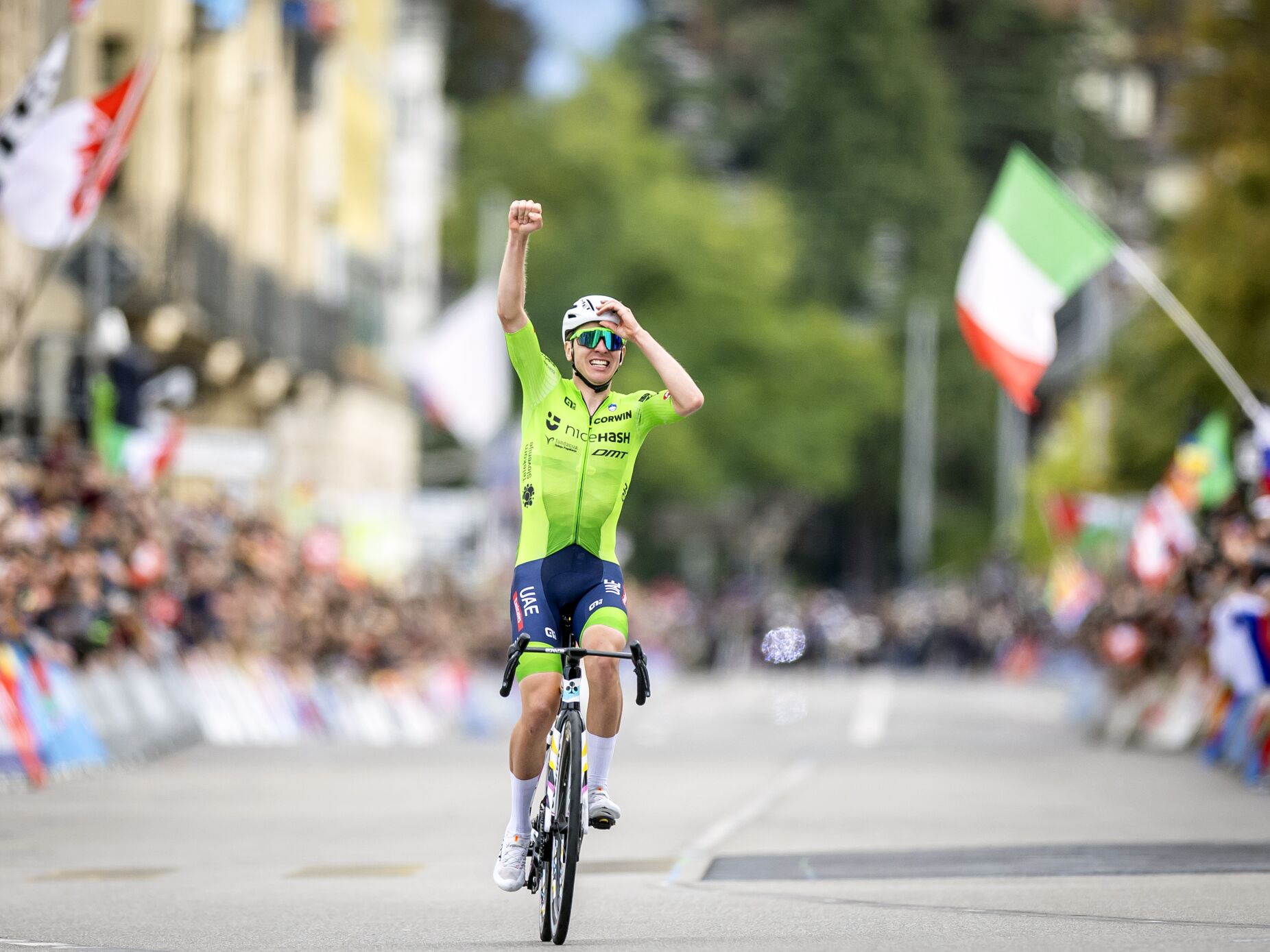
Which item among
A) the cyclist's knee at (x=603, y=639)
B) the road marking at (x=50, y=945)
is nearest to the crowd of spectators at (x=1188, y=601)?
the cyclist's knee at (x=603, y=639)

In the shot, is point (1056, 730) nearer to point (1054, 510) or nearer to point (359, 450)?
point (1054, 510)

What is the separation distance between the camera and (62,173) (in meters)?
21.5

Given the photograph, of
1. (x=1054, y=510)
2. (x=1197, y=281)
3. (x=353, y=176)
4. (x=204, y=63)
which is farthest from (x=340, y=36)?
(x=1197, y=281)

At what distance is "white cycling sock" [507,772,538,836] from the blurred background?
130 centimetres

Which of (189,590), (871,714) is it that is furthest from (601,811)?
(871,714)

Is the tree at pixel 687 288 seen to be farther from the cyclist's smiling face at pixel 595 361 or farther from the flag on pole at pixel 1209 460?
the cyclist's smiling face at pixel 595 361

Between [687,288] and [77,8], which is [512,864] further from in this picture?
[687,288]

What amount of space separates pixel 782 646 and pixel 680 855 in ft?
9.65

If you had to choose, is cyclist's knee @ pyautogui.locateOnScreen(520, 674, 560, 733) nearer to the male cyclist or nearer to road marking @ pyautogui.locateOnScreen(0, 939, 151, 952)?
the male cyclist

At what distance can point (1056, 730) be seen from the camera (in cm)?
3528

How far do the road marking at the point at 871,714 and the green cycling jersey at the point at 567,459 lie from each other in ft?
61.5

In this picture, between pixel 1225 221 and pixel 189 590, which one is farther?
pixel 1225 221

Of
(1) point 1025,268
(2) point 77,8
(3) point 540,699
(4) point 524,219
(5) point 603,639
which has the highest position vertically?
(2) point 77,8

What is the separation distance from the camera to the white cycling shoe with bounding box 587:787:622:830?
416 inches
